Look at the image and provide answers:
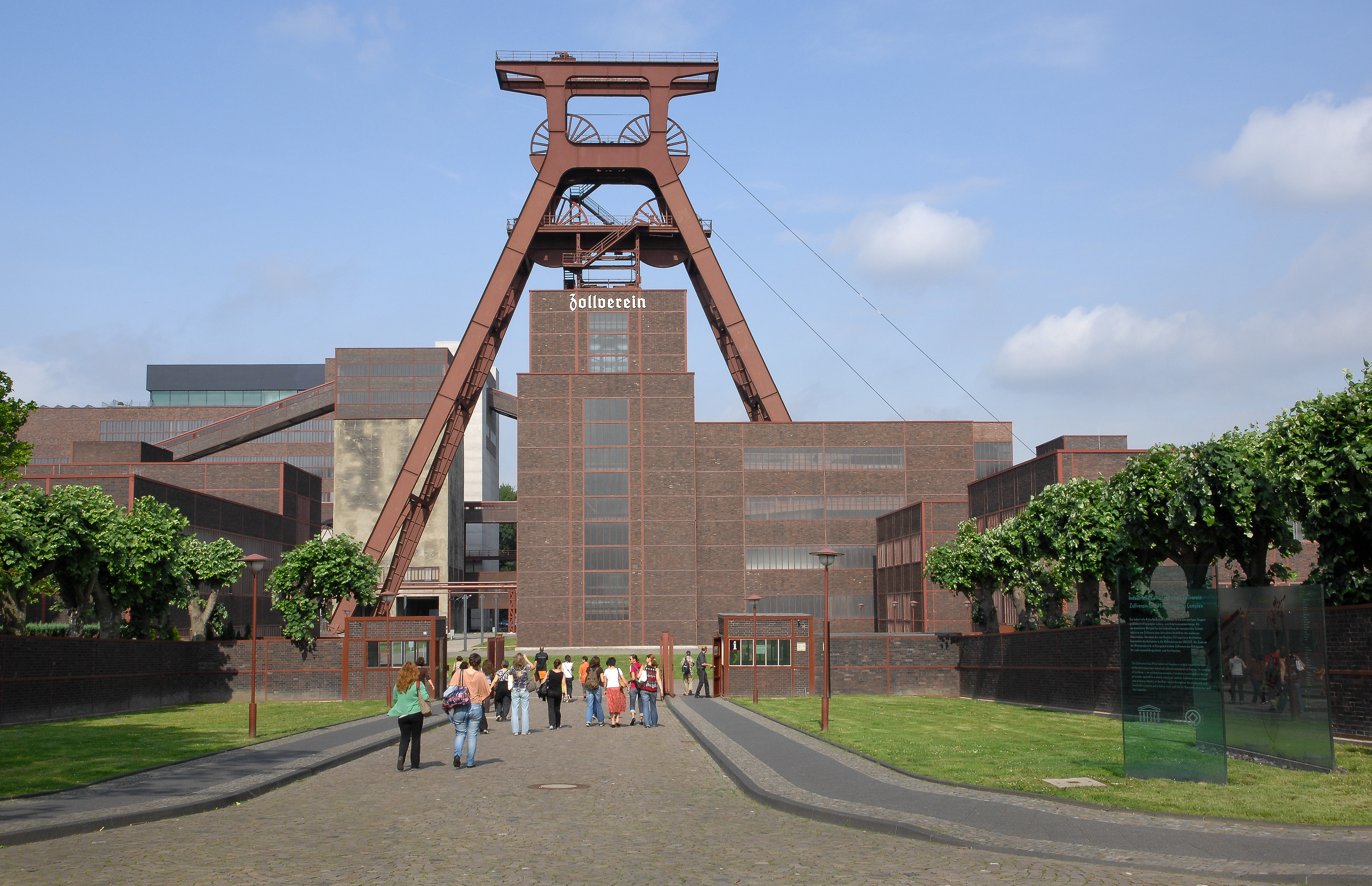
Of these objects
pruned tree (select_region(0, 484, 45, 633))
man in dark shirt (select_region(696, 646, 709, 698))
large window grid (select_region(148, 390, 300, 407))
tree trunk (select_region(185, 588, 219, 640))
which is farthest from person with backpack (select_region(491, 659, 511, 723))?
large window grid (select_region(148, 390, 300, 407))

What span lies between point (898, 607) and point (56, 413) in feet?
285

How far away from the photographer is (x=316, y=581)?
49.0 m

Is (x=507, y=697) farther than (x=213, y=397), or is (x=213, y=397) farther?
(x=213, y=397)

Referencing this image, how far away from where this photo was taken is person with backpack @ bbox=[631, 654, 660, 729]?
30766mm

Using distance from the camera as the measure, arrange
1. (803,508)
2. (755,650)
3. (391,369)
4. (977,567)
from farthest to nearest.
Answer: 1. (391,369)
2. (803,508)
3. (977,567)
4. (755,650)

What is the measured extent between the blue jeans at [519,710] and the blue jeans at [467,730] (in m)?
7.84

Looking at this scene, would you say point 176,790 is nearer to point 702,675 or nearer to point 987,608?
point 702,675

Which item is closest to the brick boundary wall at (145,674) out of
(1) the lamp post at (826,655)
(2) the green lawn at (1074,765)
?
(2) the green lawn at (1074,765)

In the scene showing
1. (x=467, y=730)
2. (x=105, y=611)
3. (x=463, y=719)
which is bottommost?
(x=467, y=730)

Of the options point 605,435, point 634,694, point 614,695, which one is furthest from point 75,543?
point 605,435

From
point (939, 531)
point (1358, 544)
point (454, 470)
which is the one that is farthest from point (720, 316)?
point (1358, 544)

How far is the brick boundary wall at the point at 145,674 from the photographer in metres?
30.2

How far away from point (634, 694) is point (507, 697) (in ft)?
11.5

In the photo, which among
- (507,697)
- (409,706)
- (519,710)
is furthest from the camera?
(507,697)
